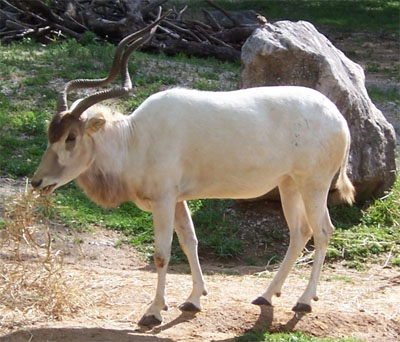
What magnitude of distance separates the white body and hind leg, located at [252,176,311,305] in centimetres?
5

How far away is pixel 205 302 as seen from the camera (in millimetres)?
6953

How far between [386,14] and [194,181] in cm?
1786

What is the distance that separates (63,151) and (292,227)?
82.1 inches

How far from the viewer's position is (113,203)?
6.54 meters

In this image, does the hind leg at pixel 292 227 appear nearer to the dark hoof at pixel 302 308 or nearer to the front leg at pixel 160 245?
the dark hoof at pixel 302 308

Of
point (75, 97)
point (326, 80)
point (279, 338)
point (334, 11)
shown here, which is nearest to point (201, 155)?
point (279, 338)

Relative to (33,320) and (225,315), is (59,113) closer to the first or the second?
(33,320)

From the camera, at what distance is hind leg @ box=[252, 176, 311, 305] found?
708 centimetres

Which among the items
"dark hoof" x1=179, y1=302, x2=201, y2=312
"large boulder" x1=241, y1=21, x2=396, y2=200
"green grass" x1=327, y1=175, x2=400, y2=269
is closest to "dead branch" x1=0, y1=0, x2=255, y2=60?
"large boulder" x1=241, y1=21, x2=396, y2=200

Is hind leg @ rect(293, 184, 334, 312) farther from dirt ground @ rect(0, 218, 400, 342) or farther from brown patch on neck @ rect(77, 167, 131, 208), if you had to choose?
brown patch on neck @ rect(77, 167, 131, 208)

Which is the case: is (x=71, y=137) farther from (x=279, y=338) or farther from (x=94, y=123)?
(x=279, y=338)

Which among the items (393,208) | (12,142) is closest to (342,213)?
(393,208)

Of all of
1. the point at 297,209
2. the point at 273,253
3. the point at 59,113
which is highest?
the point at 59,113

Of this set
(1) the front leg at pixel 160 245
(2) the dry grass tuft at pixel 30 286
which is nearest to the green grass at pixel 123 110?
(2) the dry grass tuft at pixel 30 286
